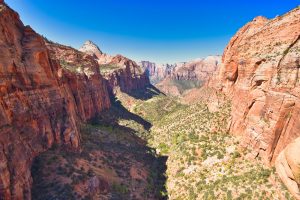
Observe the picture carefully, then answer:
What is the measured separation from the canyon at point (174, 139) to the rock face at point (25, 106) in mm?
164

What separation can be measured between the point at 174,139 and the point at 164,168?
10561 millimetres

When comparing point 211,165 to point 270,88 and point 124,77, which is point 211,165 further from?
point 124,77

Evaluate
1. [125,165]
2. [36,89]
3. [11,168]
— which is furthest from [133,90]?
[11,168]

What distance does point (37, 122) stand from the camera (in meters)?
35.4

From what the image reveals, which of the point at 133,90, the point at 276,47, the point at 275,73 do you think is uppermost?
the point at 276,47

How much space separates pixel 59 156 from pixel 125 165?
1576 cm

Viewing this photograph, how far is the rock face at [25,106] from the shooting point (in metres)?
25.5

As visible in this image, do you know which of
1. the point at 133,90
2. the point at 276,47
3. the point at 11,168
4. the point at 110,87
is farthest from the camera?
the point at 133,90

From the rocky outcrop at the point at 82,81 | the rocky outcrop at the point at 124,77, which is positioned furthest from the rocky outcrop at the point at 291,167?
the rocky outcrop at the point at 124,77

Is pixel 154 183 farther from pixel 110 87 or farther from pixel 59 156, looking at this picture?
pixel 110 87

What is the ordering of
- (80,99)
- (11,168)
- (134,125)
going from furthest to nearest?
1. (134,125)
2. (80,99)
3. (11,168)

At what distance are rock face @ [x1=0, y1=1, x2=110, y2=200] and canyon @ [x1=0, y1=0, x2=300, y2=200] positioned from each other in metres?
0.16

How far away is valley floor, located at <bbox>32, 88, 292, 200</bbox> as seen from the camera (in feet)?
102

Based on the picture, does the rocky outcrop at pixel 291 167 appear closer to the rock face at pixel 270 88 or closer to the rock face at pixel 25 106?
the rock face at pixel 270 88
